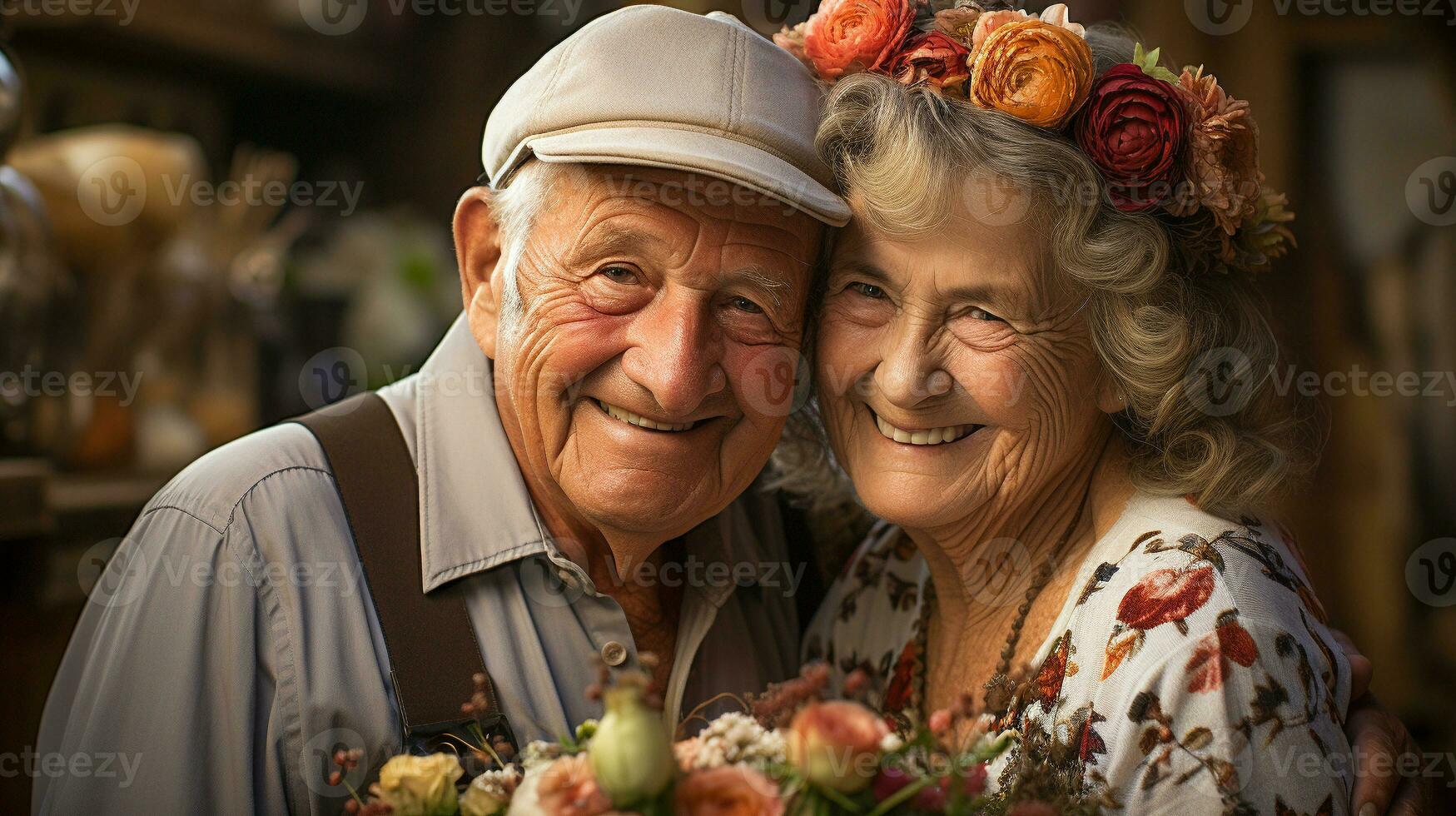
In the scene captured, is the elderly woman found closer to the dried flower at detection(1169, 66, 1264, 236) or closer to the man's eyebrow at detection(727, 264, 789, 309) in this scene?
the dried flower at detection(1169, 66, 1264, 236)

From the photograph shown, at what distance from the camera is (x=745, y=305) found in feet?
4.99

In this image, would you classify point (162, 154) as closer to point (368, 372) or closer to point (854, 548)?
point (368, 372)

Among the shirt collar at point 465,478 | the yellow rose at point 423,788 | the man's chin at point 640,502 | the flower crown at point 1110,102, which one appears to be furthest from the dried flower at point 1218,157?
the yellow rose at point 423,788

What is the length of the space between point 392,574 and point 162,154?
171cm

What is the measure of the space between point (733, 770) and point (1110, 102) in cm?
102

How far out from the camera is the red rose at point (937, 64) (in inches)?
60.7

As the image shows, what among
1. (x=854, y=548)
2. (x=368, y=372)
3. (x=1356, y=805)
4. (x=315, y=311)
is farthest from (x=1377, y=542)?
(x=315, y=311)

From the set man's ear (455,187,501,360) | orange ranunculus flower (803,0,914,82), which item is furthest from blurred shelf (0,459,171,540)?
orange ranunculus flower (803,0,914,82)

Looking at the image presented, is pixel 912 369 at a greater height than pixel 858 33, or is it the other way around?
pixel 858 33

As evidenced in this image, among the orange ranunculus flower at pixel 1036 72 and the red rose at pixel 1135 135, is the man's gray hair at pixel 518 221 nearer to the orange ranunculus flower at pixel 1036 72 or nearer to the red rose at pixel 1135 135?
the orange ranunculus flower at pixel 1036 72

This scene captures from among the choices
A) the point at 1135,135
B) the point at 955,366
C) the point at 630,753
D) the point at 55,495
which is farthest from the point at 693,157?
the point at 55,495

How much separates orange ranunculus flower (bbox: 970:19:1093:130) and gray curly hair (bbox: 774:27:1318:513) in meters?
0.03

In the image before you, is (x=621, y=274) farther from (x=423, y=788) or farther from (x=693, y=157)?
(x=423, y=788)

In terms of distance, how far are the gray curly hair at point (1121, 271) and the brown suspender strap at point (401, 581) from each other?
2.37 ft
